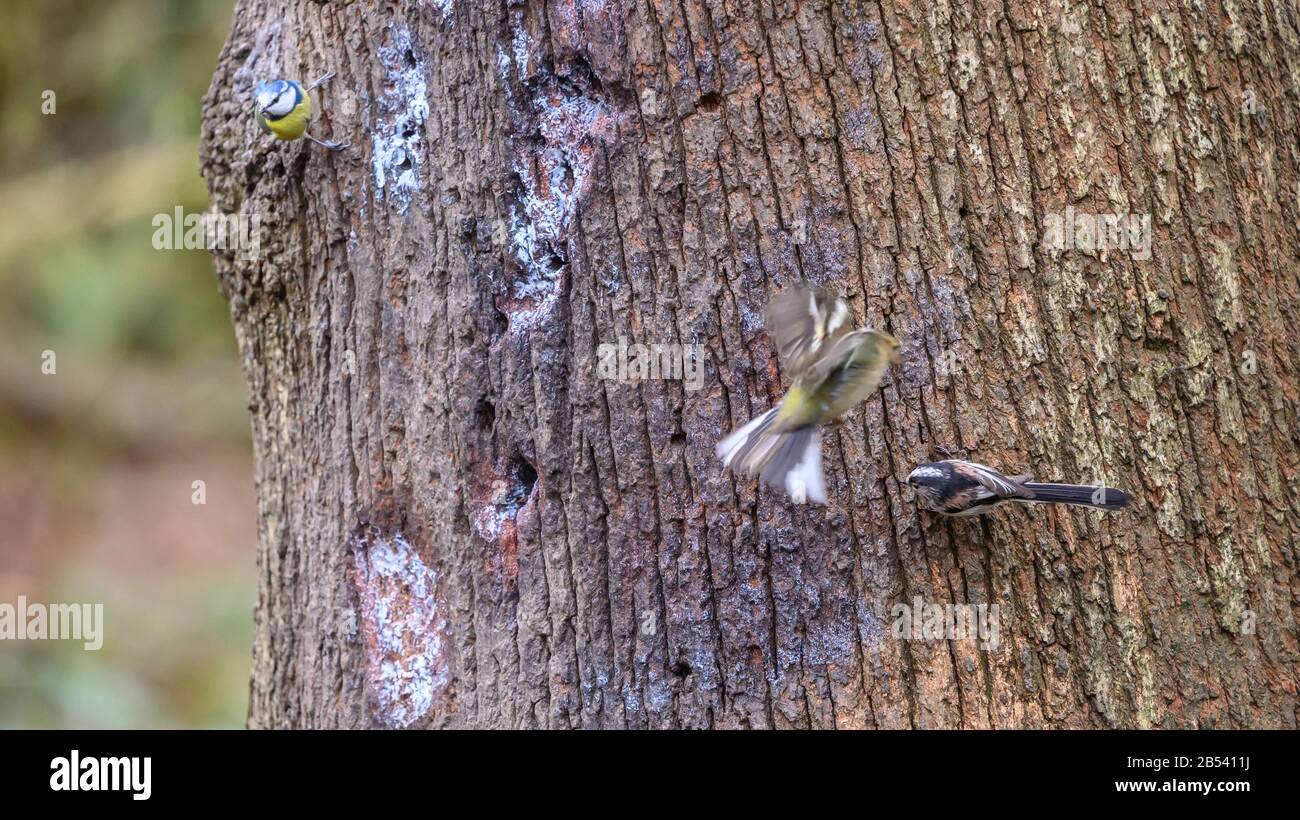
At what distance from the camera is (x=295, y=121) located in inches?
112

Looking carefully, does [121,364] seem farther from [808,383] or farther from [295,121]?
[808,383]

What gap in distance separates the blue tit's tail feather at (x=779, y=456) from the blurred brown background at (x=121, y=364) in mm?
6379

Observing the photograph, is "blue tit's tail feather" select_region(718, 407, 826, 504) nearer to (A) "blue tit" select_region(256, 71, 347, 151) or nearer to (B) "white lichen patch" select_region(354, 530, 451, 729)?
(B) "white lichen patch" select_region(354, 530, 451, 729)

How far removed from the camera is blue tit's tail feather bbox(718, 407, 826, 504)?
227 centimetres

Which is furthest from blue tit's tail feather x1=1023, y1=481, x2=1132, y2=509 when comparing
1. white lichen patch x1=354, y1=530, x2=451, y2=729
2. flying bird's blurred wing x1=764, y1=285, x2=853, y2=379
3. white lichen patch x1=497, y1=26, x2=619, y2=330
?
white lichen patch x1=354, y1=530, x2=451, y2=729

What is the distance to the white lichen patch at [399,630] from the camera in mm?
2895

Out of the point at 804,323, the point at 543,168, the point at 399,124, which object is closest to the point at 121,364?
the point at 399,124

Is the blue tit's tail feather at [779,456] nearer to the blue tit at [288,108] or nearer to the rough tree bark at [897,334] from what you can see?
the rough tree bark at [897,334]

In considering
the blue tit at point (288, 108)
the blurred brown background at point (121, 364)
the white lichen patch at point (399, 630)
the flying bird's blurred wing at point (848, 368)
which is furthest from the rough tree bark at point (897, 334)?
the blurred brown background at point (121, 364)

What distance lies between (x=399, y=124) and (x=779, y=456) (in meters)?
1.41

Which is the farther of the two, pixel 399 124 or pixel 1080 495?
pixel 399 124

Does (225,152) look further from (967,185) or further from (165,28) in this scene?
(165,28)

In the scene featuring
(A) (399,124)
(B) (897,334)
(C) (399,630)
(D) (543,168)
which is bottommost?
(C) (399,630)
